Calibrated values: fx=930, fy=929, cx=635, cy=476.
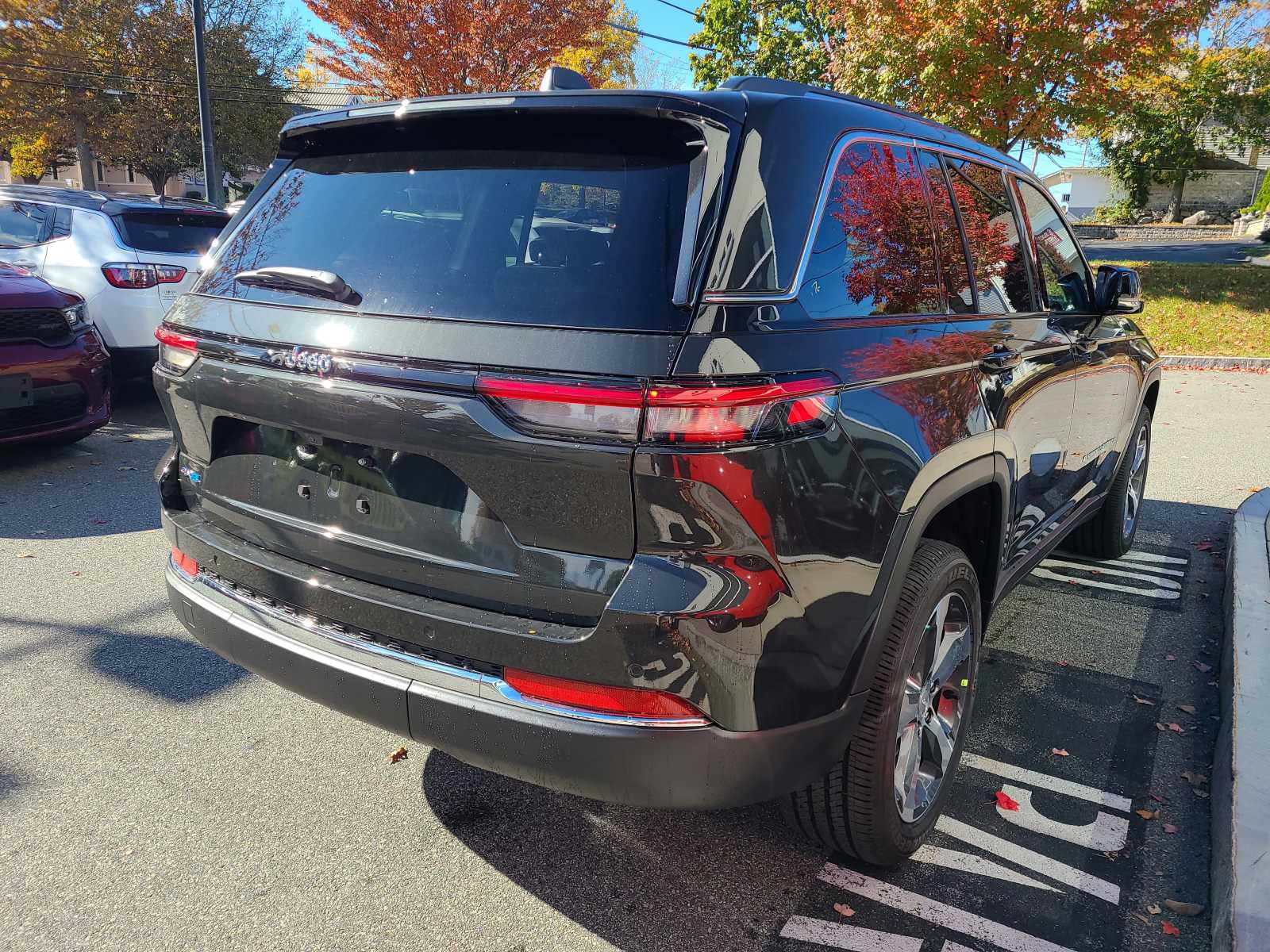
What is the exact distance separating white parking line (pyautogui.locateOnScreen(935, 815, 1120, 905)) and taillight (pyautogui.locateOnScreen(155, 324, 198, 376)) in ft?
8.06

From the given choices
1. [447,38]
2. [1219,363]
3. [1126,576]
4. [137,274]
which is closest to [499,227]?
[1126,576]

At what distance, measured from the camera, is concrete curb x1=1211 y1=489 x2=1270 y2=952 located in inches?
85.4

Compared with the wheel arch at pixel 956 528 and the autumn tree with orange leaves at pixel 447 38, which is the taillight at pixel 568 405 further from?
the autumn tree with orange leaves at pixel 447 38

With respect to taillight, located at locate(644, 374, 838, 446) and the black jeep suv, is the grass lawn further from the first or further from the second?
taillight, located at locate(644, 374, 838, 446)

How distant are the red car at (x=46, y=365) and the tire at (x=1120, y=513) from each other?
6.09 metres

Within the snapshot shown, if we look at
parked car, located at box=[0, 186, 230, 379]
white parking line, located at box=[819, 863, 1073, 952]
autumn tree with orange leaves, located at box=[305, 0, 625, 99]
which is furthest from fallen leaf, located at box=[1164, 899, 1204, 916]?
autumn tree with orange leaves, located at box=[305, 0, 625, 99]

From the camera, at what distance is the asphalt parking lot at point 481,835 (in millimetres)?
2270

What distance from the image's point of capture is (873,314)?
2246 millimetres

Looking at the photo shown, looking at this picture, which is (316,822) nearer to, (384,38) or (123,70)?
(384,38)

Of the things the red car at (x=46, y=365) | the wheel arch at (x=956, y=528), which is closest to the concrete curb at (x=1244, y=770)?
the wheel arch at (x=956, y=528)

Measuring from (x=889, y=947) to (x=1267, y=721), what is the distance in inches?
62.3

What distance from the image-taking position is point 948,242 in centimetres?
273

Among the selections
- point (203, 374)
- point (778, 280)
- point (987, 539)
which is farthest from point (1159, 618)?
point (203, 374)

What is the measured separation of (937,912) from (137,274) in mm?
7342
